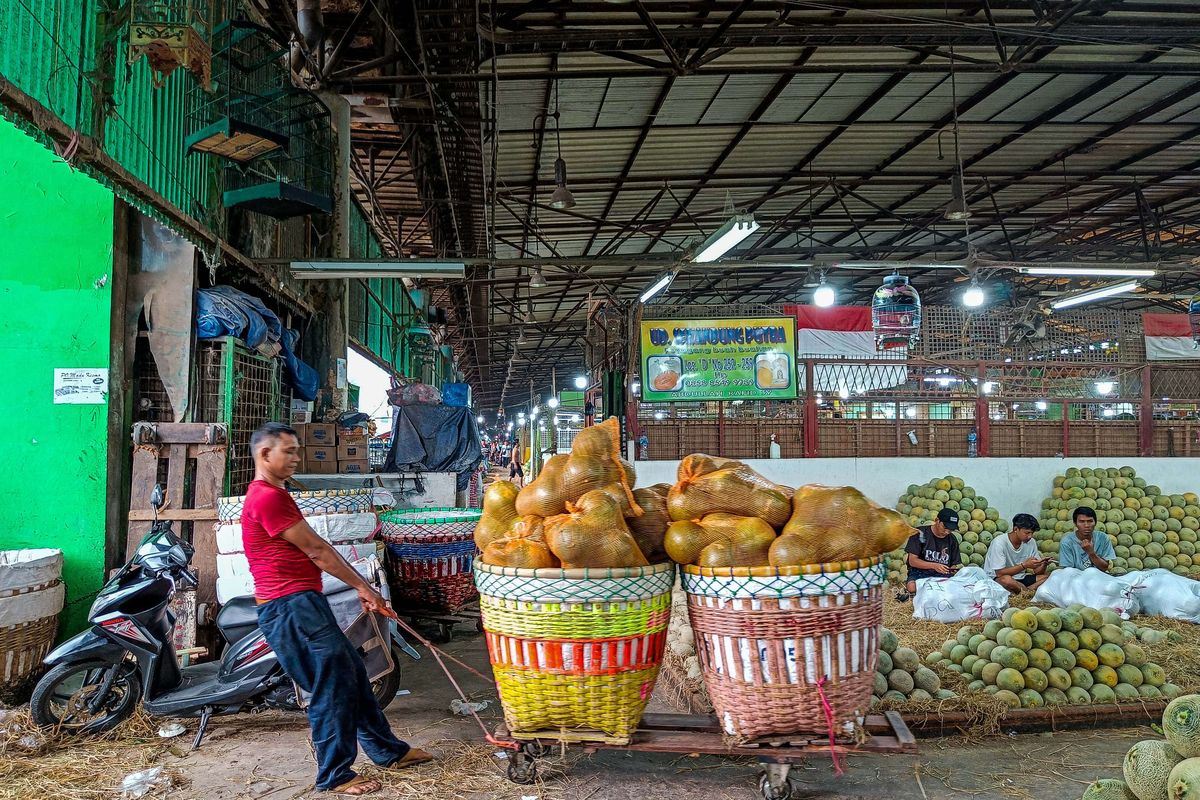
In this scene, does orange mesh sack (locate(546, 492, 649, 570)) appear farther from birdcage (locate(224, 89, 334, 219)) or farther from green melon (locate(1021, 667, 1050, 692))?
birdcage (locate(224, 89, 334, 219))

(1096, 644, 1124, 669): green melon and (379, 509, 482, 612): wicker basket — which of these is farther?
(379, 509, 482, 612): wicker basket

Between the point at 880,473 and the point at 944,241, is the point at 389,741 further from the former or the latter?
the point at 944,241

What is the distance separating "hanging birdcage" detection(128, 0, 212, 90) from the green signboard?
23.5 feet

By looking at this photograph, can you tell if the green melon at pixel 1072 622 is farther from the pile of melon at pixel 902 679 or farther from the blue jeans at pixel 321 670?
the blue jeans at pixel 321 670

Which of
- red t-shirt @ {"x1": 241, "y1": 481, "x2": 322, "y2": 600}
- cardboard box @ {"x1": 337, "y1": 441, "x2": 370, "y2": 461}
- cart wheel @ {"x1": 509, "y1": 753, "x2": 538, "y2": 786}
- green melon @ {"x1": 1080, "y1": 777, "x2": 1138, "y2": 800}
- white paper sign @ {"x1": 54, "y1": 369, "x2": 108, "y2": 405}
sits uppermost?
white paper sign @ {"x1": 54, "y1": 369, "x2": 108, "y2": 405}

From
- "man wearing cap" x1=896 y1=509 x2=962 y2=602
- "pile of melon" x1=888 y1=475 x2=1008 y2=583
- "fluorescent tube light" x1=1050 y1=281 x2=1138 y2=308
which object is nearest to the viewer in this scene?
"man wearing cap" x1=896 y1=509 x2=962 y2=602

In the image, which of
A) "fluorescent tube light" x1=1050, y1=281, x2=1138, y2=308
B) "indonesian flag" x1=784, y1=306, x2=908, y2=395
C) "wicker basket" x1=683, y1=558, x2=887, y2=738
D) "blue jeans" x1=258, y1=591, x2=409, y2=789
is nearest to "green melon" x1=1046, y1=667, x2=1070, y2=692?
"wicker basket" x1=683, y1=558, x2=887, y2=738

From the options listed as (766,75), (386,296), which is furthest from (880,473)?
(386,296)

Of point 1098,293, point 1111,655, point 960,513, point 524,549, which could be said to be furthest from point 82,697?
point 1098,293

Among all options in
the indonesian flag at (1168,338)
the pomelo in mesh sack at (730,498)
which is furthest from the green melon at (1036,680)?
the indonesian flag at (1168,338)

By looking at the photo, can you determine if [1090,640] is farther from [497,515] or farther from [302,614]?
[302,614]

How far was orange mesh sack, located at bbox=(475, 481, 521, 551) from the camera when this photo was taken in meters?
3.58

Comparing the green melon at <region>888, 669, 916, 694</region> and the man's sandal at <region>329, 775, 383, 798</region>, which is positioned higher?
the green melon at <region>888, 669, 916, 694</region>

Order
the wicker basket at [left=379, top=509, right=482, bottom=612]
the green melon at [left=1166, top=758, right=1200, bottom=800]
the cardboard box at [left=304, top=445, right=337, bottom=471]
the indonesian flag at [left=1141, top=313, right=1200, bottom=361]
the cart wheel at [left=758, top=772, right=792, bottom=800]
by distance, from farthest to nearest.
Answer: the indonesian flag at [left=1141, top=313, right=1200, bottom=361]
the cardboard box at [left=304, top=445, right=337, bottom=471]
the wicker basket at [left=379, top=509, right=482, bottom=612]
the cart wheel at [left=758, top=772, right=792, bottom=800]
the green melon at [left=1166, top=758, right=1200, bottom=800]
